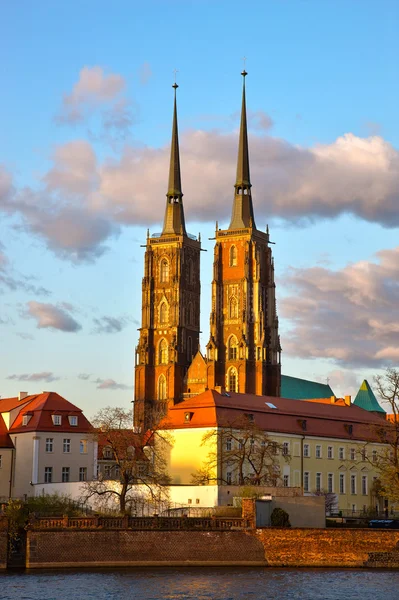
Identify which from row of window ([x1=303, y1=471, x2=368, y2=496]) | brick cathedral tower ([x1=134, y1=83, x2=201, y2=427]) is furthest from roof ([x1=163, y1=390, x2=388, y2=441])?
brick cathedral tower ([x1=134, y1=83, x2=201, y2=427])

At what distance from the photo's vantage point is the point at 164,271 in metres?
168

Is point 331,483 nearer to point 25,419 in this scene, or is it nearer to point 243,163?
point 25,419

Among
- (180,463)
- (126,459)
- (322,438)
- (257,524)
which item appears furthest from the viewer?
(322,438)

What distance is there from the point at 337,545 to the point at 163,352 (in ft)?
297

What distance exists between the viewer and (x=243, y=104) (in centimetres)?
17050

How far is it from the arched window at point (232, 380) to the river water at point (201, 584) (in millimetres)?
83043

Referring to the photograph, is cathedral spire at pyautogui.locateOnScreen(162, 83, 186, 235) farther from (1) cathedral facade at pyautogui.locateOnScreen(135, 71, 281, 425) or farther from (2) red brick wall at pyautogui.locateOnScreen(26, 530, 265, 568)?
(2) red brick wall at pyautogui.locateOnScreen(26, 530, 265, 568)

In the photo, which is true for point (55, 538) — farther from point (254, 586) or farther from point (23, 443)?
point (23, 443)

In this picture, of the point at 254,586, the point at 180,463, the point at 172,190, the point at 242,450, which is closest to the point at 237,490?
the point at 242,450

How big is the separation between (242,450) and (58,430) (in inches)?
612

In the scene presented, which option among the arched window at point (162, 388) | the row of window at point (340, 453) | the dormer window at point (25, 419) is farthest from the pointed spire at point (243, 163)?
the dormer window at point (25, 419)

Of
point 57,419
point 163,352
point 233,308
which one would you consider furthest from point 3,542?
point 233,308

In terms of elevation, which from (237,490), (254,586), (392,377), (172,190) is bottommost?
(254,586)

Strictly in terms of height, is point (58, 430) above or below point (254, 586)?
above
